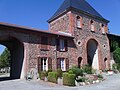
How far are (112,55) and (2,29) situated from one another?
62.7 ft

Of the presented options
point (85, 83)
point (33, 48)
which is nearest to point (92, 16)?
point (33, 48)

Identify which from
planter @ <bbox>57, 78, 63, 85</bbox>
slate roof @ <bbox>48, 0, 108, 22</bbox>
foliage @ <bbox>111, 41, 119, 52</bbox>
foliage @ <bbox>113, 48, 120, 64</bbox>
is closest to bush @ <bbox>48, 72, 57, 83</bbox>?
planter @ <bbox>57, 78, 63, 85</bbox>

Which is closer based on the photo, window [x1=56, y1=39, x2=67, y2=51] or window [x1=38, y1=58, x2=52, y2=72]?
window [x1=38, y1=58, x2=52, y2=72]

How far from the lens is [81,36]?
24797mm

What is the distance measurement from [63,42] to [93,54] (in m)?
7.89

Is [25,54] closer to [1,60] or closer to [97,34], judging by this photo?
[97,34]

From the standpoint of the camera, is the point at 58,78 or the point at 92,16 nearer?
the point at 58,78

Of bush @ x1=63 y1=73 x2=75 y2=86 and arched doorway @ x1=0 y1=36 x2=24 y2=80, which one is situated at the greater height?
arched doorway @ x1=0 y1=36 x2=24 y2=80

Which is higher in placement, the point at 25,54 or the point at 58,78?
the point at 25,54

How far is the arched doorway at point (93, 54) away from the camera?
27391 millimetres

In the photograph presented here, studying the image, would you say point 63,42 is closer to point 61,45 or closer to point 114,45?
point 61,45

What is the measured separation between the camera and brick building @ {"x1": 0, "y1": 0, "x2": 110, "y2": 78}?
1830cm

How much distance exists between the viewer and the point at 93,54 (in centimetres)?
2798

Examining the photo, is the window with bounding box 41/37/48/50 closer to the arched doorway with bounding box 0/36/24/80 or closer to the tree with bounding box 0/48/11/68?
the arched doorway with bounding box 0/36/24/80
